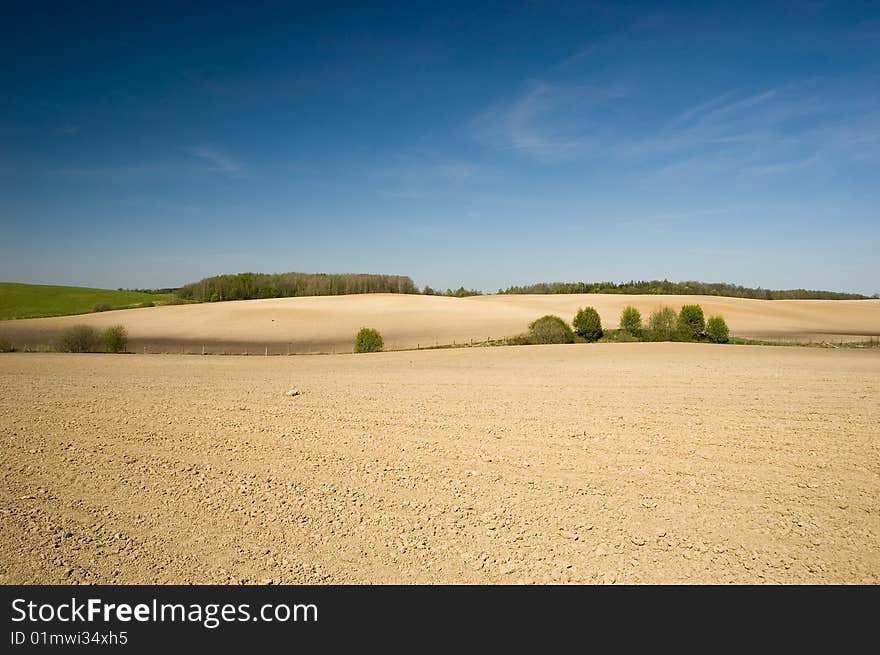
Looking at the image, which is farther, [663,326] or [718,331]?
[663,326]

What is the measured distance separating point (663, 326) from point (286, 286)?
2610 inches

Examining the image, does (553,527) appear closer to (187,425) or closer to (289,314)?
(187,425)

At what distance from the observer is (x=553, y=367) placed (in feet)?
62.8

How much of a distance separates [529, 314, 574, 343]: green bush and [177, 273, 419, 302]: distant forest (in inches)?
2301

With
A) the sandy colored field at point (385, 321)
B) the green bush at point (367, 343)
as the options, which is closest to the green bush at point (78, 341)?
the sandy colored field at point (385, 321)

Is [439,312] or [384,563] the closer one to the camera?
[384,563]

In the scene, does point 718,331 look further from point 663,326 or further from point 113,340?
point 113,340

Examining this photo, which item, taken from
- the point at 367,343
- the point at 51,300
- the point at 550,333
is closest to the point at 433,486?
the point at 367,343

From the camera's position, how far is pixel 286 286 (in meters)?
85.3

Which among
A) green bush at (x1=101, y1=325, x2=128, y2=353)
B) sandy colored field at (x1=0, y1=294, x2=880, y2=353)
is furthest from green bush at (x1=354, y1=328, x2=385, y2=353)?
green bush at (x1=101, y1=325, x2=128, y2=353)

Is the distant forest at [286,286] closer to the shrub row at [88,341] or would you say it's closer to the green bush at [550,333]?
the shrub row at [88,341]

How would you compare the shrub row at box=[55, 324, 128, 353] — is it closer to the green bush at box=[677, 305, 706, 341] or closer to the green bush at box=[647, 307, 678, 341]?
the green bush at box=[647, 307, 678, 341]
